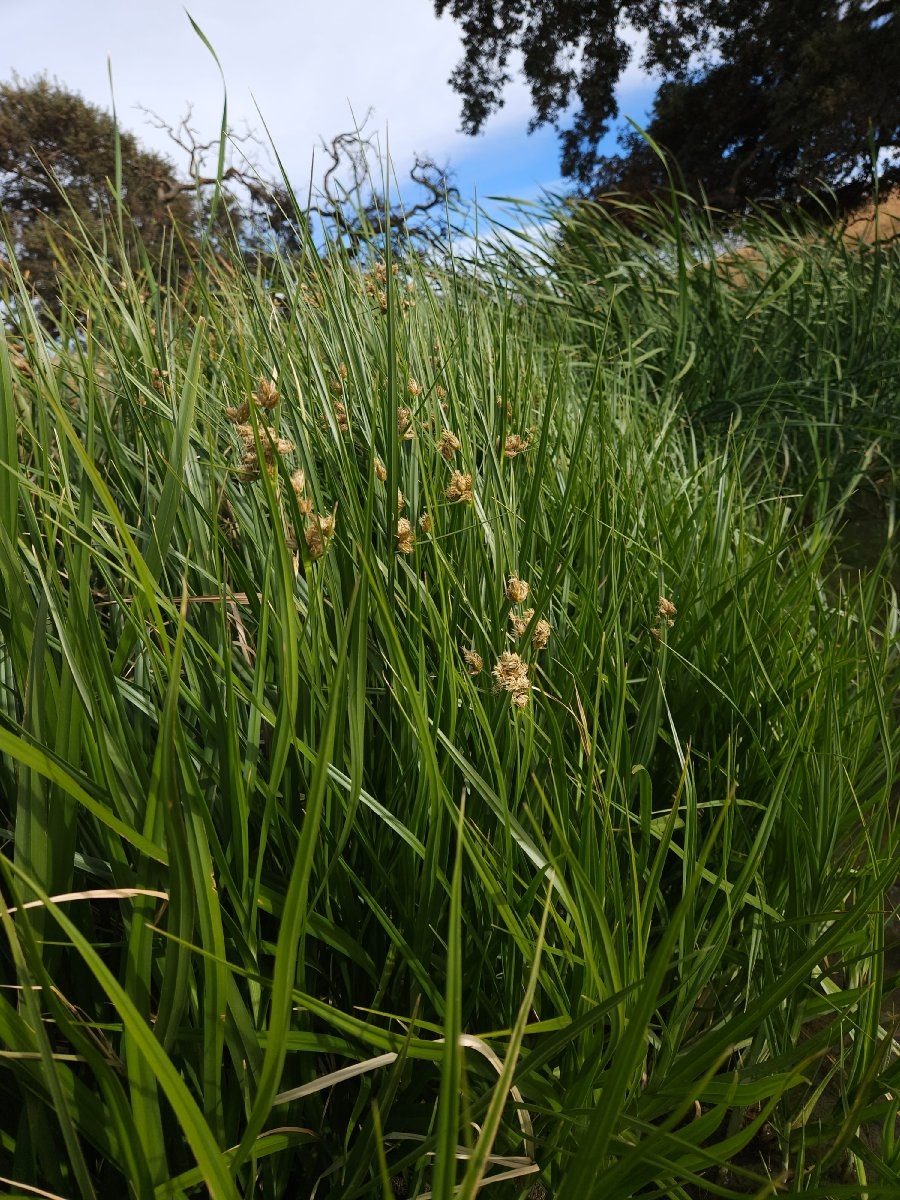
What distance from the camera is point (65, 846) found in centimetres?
65

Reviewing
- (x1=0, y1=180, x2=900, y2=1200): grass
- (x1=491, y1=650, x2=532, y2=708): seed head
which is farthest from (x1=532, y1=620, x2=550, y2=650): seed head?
(x1=491, y1=650, x2=532, y2=708): seed head

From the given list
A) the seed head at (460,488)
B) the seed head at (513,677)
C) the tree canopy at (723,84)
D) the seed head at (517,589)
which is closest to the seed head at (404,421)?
the seed head at (460,488)

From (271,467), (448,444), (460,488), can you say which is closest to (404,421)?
(448,444)

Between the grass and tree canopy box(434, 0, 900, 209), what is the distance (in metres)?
12.6

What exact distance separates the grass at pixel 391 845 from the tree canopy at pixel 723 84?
41.3 ft

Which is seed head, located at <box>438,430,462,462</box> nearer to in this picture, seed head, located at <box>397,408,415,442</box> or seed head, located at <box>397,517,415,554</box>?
seed head, located at <box>397,408,415,442</box>

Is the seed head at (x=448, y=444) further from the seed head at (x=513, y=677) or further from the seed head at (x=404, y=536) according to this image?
the seed head at (x=513, y=677)

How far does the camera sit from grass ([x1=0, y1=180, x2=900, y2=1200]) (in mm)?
573

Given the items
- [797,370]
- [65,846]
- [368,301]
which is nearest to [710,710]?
[65,846]

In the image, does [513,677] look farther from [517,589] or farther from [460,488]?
[460,488]

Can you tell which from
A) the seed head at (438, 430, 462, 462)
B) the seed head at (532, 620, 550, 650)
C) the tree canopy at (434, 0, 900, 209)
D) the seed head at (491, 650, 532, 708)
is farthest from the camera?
the tree canopy at (434, 0, 900, 209)

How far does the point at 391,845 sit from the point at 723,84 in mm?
16835

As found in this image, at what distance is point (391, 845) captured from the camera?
2.87ft

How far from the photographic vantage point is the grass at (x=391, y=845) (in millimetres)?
573
